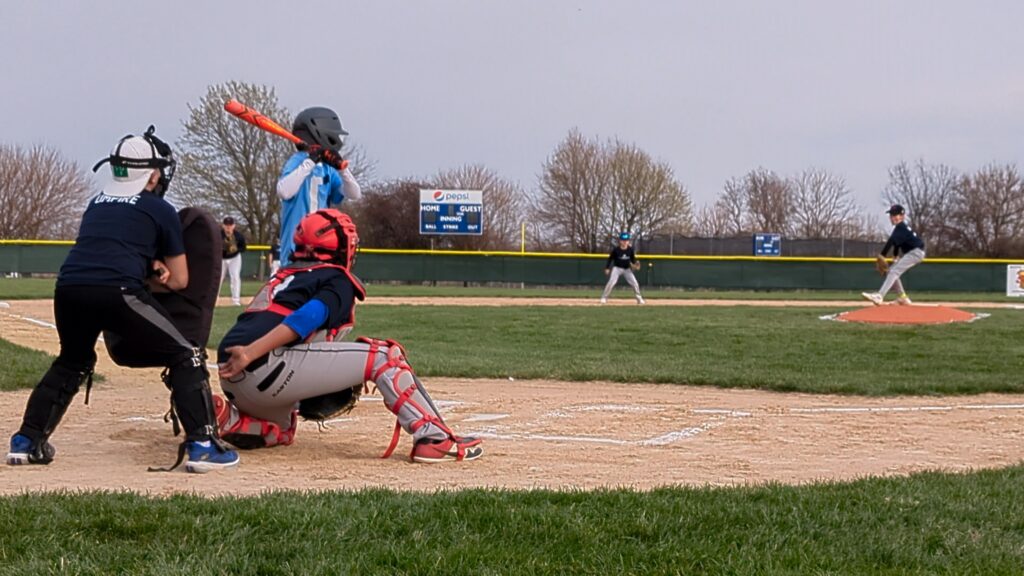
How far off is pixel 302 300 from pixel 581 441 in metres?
1.98

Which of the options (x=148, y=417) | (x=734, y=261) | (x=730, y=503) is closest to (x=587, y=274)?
(x=734, y=261)

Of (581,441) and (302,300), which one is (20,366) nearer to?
(302,300)

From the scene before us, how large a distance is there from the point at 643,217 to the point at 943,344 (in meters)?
45.1

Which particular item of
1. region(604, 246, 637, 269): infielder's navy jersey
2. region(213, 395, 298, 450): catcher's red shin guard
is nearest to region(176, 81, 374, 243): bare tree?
region(604, 246, 637, 269): infielder's navy jersey

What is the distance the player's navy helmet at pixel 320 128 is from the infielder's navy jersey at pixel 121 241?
2653 millimetres

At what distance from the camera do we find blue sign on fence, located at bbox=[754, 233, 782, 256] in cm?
5191

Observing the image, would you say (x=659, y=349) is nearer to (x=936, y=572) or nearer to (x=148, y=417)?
(x=148, y=417)

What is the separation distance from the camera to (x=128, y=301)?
5207 mm

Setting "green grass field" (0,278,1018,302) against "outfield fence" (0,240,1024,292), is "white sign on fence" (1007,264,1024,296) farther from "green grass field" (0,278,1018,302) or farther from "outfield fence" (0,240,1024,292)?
"outfield fence" (0,240,1024,292)

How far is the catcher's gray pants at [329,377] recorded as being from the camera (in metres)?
5.71

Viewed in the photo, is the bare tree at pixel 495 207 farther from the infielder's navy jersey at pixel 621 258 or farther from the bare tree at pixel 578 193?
→ the infielder's navy jersey at pixel 621 258

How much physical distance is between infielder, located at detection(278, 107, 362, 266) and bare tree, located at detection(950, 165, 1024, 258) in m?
52.0

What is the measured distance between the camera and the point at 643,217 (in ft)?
193

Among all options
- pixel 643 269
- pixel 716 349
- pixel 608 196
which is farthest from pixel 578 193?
pixel 716 349
